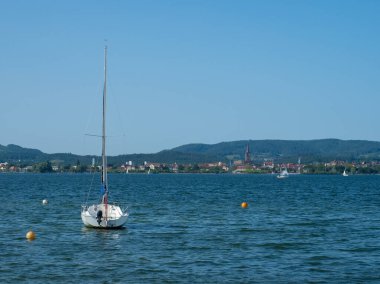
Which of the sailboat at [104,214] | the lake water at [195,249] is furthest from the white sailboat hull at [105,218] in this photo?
the lake water at [195,249]

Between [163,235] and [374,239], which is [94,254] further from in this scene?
[374,239]

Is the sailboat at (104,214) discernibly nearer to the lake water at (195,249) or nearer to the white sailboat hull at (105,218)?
the white sailboat hull at (105,218)

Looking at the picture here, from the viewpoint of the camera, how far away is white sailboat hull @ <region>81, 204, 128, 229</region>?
51.4 metres

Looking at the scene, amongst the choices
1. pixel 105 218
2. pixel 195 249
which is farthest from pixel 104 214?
pixel 195 249

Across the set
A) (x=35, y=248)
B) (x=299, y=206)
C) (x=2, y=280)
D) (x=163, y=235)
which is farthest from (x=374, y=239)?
(x=299, y=206)

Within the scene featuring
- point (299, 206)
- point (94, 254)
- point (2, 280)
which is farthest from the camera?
point (299, 206)

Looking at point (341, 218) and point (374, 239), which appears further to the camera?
point (341, 218)

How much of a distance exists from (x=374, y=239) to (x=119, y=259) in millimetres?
18408

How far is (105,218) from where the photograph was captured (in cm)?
5147

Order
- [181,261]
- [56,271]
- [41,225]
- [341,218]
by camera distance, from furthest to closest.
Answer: [341,218] → [41,225] → [181,261] → [56,271]

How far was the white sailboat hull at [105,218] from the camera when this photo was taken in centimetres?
5138

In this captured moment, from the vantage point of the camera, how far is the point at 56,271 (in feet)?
114

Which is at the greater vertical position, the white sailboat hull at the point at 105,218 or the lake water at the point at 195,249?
the white sailboat hull at the point at 105,218

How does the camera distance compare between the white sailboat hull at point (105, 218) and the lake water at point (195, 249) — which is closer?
the lake water at point (195, 249)
